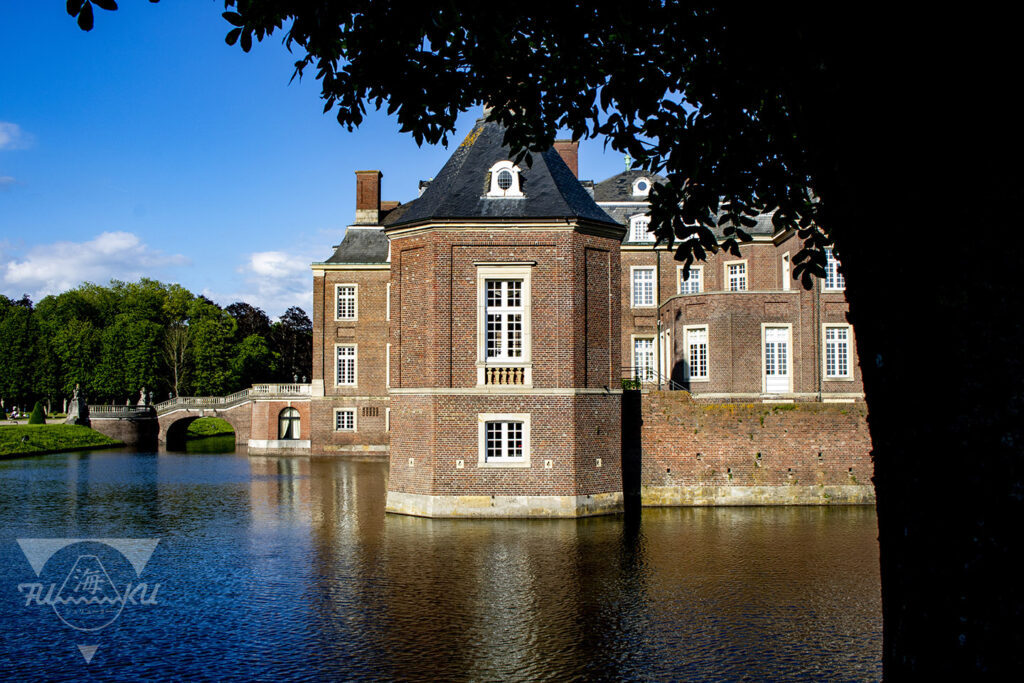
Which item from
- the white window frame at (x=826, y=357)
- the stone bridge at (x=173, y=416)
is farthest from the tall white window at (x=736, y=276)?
the stone bridge at (x=173, y=416)

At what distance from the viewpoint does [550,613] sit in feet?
33.3

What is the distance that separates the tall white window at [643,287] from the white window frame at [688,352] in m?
5.69

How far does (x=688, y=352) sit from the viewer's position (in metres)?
31.3

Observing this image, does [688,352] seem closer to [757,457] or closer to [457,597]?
[757,457]

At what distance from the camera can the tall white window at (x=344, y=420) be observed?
39938mm

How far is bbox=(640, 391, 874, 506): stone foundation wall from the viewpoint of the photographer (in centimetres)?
2034

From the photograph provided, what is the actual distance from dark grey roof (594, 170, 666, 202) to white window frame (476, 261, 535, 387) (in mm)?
20303

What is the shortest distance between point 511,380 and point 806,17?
15336mm

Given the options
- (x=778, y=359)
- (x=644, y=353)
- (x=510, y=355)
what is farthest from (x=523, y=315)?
(x=644, y=353)

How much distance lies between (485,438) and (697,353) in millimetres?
15287

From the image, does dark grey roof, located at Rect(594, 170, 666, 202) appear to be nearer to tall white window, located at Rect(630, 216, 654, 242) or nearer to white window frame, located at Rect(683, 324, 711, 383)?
tall white window, located at Rect(630, 216, 654, 242)

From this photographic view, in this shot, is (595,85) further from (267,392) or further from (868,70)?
(267,392)

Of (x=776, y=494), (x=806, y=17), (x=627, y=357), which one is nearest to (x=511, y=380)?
(x=776, y=494)

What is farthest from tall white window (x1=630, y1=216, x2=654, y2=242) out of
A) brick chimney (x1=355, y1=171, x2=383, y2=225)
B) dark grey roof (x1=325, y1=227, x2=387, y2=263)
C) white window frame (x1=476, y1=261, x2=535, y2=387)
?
white window frame (x1=476, y1=261, x2=535, y2=387)
